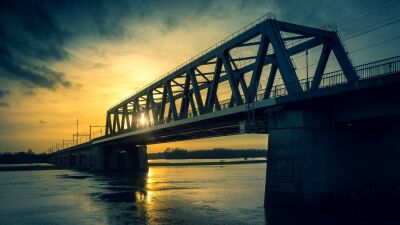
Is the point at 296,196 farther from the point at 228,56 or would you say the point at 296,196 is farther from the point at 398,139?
the point at 228,56

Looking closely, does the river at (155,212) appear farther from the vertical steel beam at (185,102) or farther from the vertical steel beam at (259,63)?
the vertical steel beam at (185,102)

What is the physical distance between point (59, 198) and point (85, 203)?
6417 mm

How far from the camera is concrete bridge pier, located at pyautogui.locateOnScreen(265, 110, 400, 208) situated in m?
30.7

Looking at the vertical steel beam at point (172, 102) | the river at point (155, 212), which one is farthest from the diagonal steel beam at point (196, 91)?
the river at point (155, 212)

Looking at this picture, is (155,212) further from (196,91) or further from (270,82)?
(196,91)

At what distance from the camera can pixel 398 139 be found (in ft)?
121

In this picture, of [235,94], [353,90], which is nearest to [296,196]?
[353,90]

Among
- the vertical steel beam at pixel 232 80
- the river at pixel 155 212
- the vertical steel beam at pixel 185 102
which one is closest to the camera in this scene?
the river at pixel 155 212

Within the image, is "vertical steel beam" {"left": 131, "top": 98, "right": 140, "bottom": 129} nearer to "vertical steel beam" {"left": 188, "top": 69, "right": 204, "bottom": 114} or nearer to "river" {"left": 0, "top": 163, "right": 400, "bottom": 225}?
"vertical steel beam" {"left": 188, "top": 69, "right": 204, "bottom": 114}

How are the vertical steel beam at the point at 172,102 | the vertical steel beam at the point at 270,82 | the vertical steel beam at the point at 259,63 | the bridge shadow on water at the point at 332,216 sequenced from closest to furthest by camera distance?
1. the bridge shadow on water at the point at 332,216
2. the vertical steel beam at the point at 259,63
3. the vertical steel beam at the point at 270,82
4. the vertical steel beam at the point at 172,102

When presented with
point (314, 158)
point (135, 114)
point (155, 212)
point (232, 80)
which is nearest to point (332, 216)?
point (314, 158)

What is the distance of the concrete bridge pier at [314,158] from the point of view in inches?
1207

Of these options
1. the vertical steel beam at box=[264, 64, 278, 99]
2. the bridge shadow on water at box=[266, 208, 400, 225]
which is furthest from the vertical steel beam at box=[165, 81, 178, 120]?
the bridge shadow on water at box=[266, 208, 400, 225]

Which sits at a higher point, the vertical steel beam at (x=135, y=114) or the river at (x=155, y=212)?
the vertical steel beam at (x=135, y=114)
